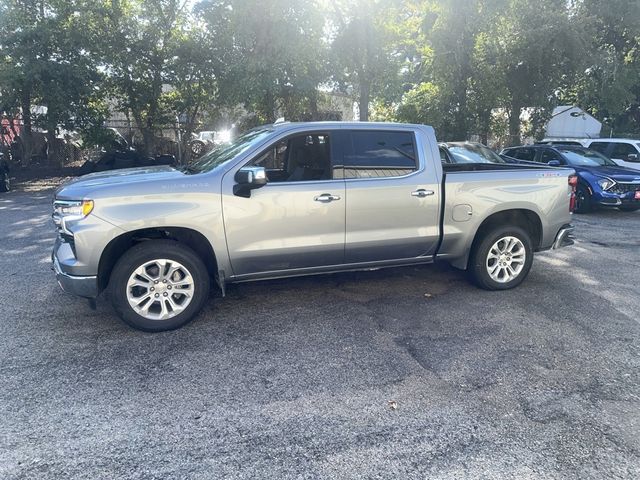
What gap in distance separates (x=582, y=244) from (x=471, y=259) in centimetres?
384

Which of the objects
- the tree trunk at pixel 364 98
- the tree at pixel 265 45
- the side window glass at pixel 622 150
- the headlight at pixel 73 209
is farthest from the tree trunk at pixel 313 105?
the headlight at pixel 73 209

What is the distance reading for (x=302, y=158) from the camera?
4.76 metres

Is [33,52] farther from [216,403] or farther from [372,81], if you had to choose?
[216,403]

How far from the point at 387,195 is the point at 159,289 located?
7.85ft

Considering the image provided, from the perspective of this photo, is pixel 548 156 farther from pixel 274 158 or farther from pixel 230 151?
pixel 230 151

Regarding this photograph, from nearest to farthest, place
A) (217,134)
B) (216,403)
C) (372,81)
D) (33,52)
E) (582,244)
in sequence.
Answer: (216,403), (582,244), (33,52), (372,81), (217,134)

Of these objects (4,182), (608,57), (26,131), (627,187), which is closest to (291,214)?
(627,187)

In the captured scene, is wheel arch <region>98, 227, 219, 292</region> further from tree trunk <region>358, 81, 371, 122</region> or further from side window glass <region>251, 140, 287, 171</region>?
tree trunk <region>358, 81, 371, 122</region>

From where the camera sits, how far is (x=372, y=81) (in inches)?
637

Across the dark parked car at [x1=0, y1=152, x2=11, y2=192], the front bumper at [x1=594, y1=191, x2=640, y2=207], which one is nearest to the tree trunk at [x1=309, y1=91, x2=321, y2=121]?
the front bumper at [x1=594, y1=191, x2=640, y2=207]

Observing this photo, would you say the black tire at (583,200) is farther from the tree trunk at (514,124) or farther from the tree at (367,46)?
the tree trunk at (514,124)

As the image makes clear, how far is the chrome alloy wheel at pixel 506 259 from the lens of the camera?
5.34 meters

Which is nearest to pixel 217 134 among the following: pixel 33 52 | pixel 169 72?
pixel 169 72

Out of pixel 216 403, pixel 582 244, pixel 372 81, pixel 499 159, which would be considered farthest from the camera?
pixel 372 81
